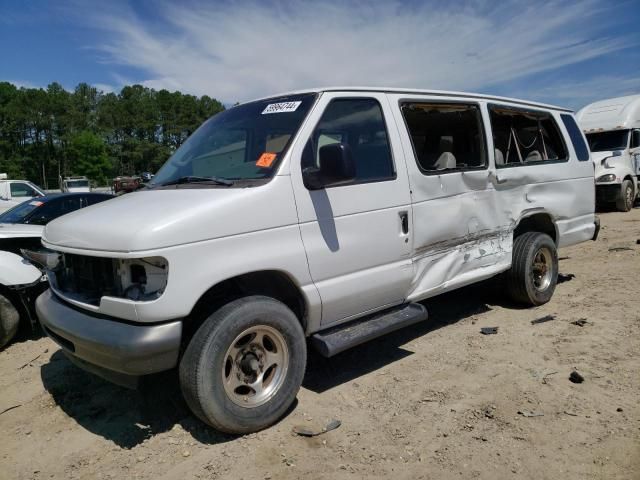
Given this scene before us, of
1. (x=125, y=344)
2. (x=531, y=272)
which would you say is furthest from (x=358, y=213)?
(x=531, y=272)

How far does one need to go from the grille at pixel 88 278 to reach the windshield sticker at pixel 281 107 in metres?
1.59

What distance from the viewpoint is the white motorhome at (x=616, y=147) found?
13531 mm

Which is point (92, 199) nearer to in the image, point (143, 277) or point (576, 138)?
point (143, 277)

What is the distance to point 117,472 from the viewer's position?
9.21ft

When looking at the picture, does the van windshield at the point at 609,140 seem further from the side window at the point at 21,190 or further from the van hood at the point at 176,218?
the side window at the point at 21,190

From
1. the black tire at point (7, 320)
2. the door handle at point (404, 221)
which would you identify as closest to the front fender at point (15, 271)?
the black tire at point (7, 320)

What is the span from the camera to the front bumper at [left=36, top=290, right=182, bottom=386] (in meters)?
2.62

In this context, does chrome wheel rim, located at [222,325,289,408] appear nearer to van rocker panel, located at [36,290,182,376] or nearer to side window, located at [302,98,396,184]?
van rocker panel, located at [36,290,182,376]

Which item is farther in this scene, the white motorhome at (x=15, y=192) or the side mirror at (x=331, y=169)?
the white motorhome at (x=15, y=192)

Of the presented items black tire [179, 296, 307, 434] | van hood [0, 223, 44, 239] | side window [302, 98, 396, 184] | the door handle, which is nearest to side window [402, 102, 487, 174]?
side window [302, 98, 396, 184]

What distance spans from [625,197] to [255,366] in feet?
45.8

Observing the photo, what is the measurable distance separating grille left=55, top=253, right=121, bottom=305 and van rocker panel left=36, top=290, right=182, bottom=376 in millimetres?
177

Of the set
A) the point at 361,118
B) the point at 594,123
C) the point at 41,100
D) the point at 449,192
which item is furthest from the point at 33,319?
the point at 41,100

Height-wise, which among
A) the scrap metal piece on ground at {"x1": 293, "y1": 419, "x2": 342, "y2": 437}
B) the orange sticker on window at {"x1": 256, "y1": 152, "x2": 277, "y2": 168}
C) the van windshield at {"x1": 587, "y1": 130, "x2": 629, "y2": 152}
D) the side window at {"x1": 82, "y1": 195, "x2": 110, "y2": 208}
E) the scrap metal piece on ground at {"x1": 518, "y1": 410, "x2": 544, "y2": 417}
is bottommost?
the scrap metal piece on ground at {"x1": 293, "y1": 419, "x2": 342, "y2": 437}
